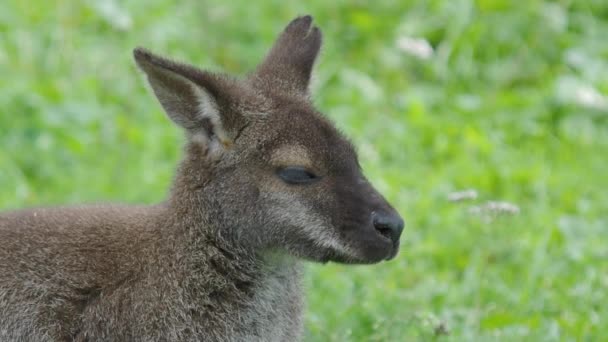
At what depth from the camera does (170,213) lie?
5805 mm

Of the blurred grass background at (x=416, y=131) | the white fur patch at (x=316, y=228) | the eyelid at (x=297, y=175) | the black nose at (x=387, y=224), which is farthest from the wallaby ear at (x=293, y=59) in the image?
the black nose at (x=387, y=224)

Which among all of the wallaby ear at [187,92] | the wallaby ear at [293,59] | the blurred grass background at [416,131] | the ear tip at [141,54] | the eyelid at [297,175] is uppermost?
the ear tip at [141,54]

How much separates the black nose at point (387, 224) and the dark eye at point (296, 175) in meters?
0.32

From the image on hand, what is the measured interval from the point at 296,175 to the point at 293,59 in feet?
2.67

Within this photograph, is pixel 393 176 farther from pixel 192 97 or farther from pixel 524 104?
pixel 192 97

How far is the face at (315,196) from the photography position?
17.9 feet

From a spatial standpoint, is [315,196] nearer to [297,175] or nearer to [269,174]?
[297,175]

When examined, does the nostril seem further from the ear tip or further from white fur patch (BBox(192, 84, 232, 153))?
the ear tip

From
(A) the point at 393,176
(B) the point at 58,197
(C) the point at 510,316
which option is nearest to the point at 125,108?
→ (B) the point at 58,197

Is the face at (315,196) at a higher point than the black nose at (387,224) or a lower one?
higher

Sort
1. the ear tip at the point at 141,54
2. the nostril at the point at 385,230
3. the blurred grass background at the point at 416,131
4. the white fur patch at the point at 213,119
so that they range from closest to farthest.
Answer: the ear tip at the point at 141,54 < the nostril at the point at 385,230 < the white fur patch at the point at 213,119 < the blurred grass background at the point at 416,131

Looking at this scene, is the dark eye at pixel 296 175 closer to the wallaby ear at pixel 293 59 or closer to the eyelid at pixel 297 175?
the eyelid at pixel 297 175

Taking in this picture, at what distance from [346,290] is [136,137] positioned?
2858 mm

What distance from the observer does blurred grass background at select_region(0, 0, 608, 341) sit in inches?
286
